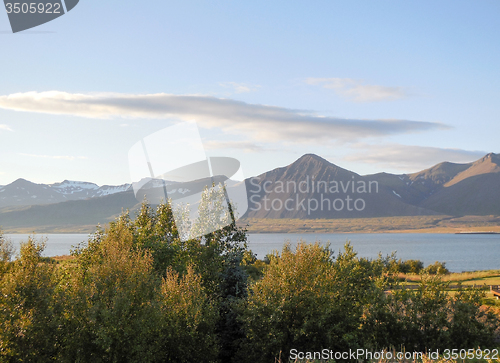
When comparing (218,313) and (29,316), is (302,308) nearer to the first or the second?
(218,313)

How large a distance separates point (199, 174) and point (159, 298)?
18.4 metres

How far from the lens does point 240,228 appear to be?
4069 cm

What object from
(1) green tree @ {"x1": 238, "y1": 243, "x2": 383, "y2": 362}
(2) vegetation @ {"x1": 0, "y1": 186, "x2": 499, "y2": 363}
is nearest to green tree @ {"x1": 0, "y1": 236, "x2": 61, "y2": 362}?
(2) vegetation @ {"x1": 0, "y1": 186, "x2": 499, "y2": 363}

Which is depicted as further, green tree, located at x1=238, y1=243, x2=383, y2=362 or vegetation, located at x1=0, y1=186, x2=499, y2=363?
green tree, located at x1=238, y1=243, x2=383, y2=362

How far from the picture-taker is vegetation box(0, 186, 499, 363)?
2358 centimetres

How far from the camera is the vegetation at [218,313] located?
23.6m

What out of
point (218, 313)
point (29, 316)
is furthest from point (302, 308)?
point (29, 316)

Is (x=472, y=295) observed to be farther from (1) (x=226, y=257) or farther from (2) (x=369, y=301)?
(1) (x=226, y=257)

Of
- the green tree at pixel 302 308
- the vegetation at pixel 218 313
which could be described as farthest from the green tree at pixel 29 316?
the green tree at pixel 302 308

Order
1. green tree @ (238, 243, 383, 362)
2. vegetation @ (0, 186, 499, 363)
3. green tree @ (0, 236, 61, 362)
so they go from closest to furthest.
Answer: green tree @ (0, 236, 61, 362) → vegetation @ (0, 186, 499, 363) → green tree @ (238, 243, 383, 362)

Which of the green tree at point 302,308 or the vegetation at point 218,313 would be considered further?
the green tree at point 302,308

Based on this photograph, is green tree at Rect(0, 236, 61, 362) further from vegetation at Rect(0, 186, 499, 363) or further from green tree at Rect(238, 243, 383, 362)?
green tree at Rect(238, 243, 383, 362)

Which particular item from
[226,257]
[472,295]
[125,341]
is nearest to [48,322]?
[125,341]

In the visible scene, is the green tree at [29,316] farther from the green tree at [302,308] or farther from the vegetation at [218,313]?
the green tree at [302,308]
